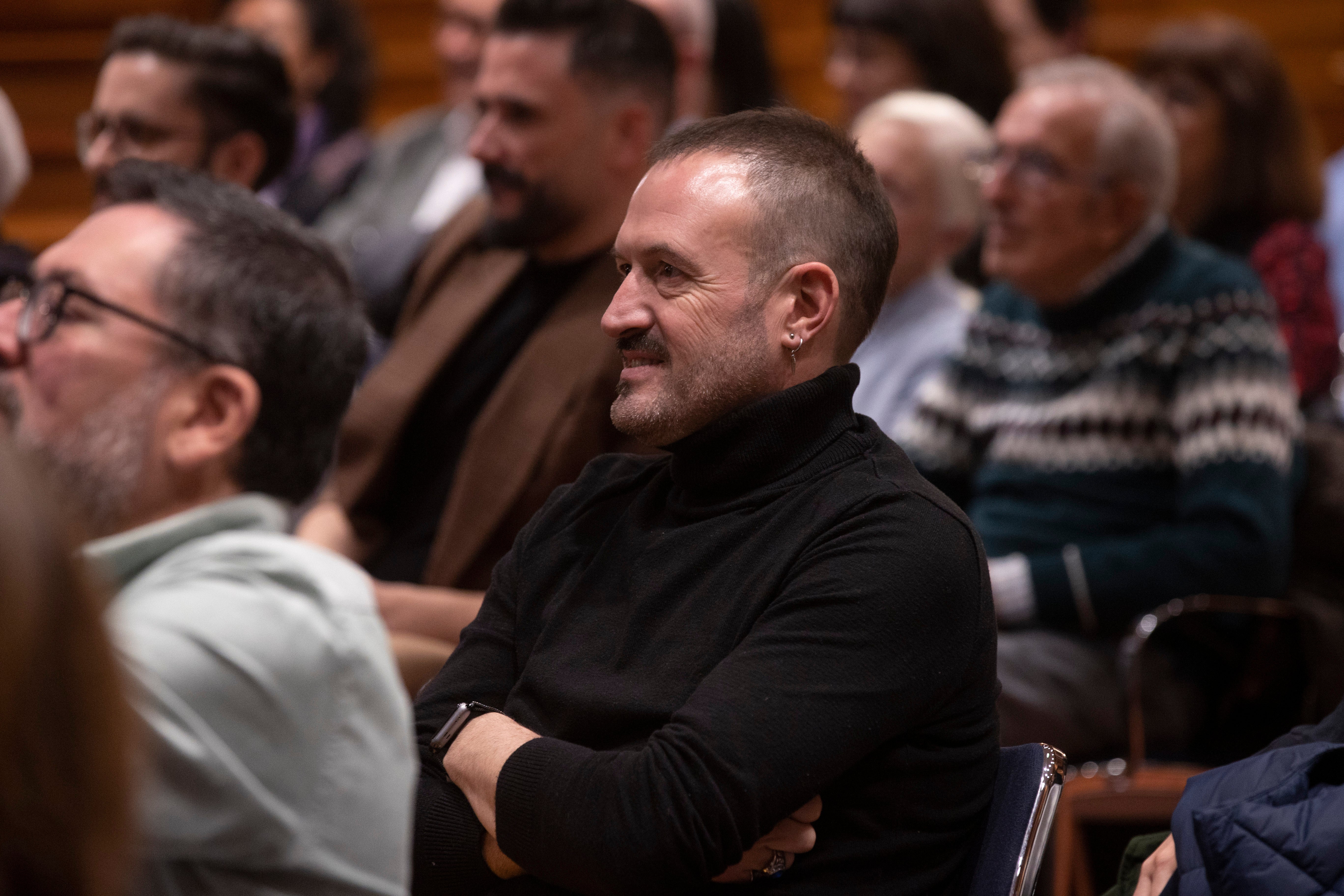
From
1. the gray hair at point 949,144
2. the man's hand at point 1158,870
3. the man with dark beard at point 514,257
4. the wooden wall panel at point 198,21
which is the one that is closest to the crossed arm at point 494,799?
the man's hand at point 1158,870

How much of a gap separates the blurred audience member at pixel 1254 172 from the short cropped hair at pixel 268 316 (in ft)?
7.50

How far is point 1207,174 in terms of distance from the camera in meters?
3.36

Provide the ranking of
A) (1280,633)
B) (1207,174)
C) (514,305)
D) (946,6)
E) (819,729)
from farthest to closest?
(946,6)
(1207,174)
(514,305)
(1280,633)
(819,729)

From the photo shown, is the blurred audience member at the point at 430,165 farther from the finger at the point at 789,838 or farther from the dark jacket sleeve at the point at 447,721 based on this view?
the finger at the point at 789,838

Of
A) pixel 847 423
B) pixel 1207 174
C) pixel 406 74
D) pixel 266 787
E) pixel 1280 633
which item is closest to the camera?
pixel 266 787

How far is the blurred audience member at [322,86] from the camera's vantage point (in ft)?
A: 14.8

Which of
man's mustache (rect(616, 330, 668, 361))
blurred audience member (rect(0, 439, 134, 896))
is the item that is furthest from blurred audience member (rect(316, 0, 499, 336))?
blurred audience member (rect(0, 439, 134, 896))

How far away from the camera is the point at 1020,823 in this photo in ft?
4.41

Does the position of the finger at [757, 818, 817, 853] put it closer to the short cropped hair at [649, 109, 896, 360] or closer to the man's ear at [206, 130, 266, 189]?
the short cropped hair at [649, 109, 896, 360]

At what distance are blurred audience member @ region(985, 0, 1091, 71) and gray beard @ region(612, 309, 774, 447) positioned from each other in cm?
284

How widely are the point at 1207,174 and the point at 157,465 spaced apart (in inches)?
107

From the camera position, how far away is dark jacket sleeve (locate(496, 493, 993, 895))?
4.13 feet

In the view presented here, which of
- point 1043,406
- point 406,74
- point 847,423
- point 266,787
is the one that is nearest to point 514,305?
point 1043,406

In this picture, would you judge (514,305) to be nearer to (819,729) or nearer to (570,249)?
(570,249)
